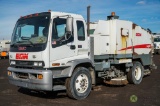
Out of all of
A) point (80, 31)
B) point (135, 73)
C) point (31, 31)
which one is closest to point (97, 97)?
point (80, 31)

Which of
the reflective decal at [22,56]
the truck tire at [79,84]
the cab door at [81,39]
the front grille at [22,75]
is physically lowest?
the truck tire at [79,84]

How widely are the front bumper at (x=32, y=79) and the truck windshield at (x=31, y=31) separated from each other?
89cm

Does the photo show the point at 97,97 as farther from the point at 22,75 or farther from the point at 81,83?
the point at 22,75

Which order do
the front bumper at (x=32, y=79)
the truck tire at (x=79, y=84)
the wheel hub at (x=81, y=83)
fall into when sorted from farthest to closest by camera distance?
1. the wheel hub at (x=81, y=83)
2. the truck tire at (x=79, y=84)
3. the front bumper at (x=32, y=79)

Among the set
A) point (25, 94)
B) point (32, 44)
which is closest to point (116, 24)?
point (32, 44)

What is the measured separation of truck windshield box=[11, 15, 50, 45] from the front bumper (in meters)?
0.89

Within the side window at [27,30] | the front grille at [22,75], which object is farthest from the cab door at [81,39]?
the front grille at [22,75]

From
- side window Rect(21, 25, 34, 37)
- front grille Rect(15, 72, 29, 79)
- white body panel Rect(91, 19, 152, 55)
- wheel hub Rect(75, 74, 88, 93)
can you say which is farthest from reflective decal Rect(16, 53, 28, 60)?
white body panel Rect(91, 19, 152, 55)

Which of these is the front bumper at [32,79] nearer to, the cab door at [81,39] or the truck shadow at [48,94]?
the truck shadow at [48,94]

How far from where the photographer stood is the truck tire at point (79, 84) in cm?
768

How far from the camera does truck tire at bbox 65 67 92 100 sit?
25.2 feet

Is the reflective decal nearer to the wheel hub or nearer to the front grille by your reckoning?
the front grille

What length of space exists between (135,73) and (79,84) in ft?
13.3

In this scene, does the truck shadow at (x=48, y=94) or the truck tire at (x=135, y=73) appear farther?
the truck tire at (x=135, y=73)
